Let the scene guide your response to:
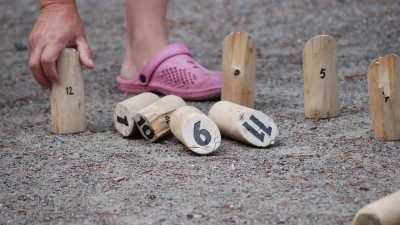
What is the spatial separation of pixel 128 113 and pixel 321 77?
2.46 ft

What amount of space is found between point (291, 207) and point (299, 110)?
119 cm

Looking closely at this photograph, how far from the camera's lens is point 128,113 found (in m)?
3.13

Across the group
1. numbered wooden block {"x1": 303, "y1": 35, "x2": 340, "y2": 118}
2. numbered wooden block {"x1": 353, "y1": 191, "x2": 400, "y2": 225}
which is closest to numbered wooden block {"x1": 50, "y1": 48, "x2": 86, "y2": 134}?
numbered wooden block {"x1": 303, "y1": 35, "x2": 340, "y2": 118}

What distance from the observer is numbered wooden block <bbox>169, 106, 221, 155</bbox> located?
112 inches

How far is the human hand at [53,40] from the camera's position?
10.5 ft

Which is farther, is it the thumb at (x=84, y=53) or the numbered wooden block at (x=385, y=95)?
the thumb at (x=84, y=53)

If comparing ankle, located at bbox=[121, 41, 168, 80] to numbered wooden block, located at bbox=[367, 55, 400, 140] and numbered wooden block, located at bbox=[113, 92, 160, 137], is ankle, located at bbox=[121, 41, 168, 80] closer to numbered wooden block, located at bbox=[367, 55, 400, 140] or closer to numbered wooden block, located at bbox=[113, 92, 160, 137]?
numbered wooden block, located at bbox=[113, 92, 160, 137]

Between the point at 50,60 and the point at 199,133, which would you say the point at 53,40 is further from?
the point at 199,133

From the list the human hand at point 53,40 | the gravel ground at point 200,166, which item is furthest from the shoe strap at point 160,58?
the human hand at point 53,40

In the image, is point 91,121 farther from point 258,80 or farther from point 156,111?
point 258,80

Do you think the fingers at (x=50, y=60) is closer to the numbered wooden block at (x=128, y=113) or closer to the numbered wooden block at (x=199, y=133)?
the numbered wooden block at (x=128, y=113)

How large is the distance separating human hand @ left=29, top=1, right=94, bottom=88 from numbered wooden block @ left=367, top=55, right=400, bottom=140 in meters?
1.05

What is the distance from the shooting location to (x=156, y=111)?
3.04 m

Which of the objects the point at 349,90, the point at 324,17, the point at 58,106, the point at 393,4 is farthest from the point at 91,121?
the point at 393,4
